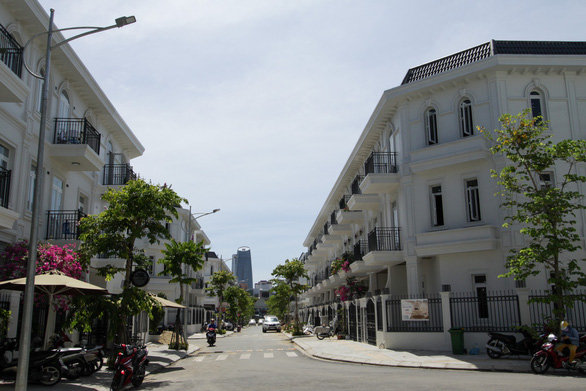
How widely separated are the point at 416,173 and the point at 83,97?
1457 cm

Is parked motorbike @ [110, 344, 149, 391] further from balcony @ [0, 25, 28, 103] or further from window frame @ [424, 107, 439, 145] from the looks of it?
window frame @ [424, 107, 439, 145]

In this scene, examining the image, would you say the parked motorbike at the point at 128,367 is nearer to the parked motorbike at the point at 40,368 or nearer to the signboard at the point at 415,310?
the parked motorbike at the point at 40,368

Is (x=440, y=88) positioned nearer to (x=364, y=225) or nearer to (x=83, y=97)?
(x=364, y=225)

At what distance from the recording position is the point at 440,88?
2253cm

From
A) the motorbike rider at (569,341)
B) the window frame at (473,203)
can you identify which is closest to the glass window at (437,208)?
the window frame at (473,203)

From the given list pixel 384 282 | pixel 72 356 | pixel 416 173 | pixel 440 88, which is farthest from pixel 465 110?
pixel 72 356

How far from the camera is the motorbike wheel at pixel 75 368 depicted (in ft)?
44.6

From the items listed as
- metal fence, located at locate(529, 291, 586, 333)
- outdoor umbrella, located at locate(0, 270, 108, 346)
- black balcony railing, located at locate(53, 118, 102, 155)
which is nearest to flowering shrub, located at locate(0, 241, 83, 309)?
outdoor umbrella, located at locate(0, 270, 108, 346)

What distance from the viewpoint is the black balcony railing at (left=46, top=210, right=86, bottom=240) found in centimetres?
1863

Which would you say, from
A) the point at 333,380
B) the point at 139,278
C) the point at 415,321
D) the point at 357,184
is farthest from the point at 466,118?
the point at 139,278

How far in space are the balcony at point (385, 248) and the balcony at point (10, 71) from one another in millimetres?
15639

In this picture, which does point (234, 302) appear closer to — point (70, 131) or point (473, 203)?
point (473, 203)

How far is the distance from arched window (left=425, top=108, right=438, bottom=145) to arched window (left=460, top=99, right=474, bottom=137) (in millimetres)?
1221

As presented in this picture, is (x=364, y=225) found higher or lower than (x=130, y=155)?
A: lower
